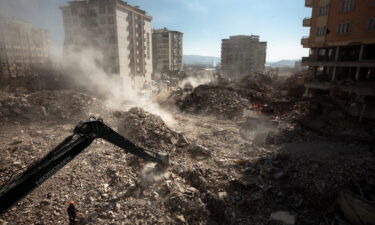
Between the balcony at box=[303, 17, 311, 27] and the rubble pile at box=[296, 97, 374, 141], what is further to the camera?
the balcony at box=[303, 17, 311, 27]

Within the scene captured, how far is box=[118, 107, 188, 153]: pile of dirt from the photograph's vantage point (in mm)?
10117

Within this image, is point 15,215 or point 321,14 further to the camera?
point 321,14

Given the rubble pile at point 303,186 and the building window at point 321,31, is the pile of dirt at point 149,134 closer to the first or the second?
the rubble pile at point 303,186

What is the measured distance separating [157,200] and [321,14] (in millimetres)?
24071

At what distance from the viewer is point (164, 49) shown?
6166 cm

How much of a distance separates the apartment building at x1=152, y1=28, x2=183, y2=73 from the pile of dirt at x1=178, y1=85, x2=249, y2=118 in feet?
134

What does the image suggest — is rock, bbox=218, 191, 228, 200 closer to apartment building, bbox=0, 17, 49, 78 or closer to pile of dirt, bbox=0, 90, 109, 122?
pile of dirt, bbox=0, 90, 109, 122

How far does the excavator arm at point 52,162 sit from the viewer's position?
12.8 ft

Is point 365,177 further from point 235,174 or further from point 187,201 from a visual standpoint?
point 187,201

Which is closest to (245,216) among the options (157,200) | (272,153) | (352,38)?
(157,200)

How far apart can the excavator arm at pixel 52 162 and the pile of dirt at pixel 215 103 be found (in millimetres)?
13738

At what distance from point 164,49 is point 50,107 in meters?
51.3

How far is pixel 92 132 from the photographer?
5.12 meters

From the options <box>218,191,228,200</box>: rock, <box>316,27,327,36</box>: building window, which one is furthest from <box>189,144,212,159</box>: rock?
<box>316,27,327,36</box>: building window
